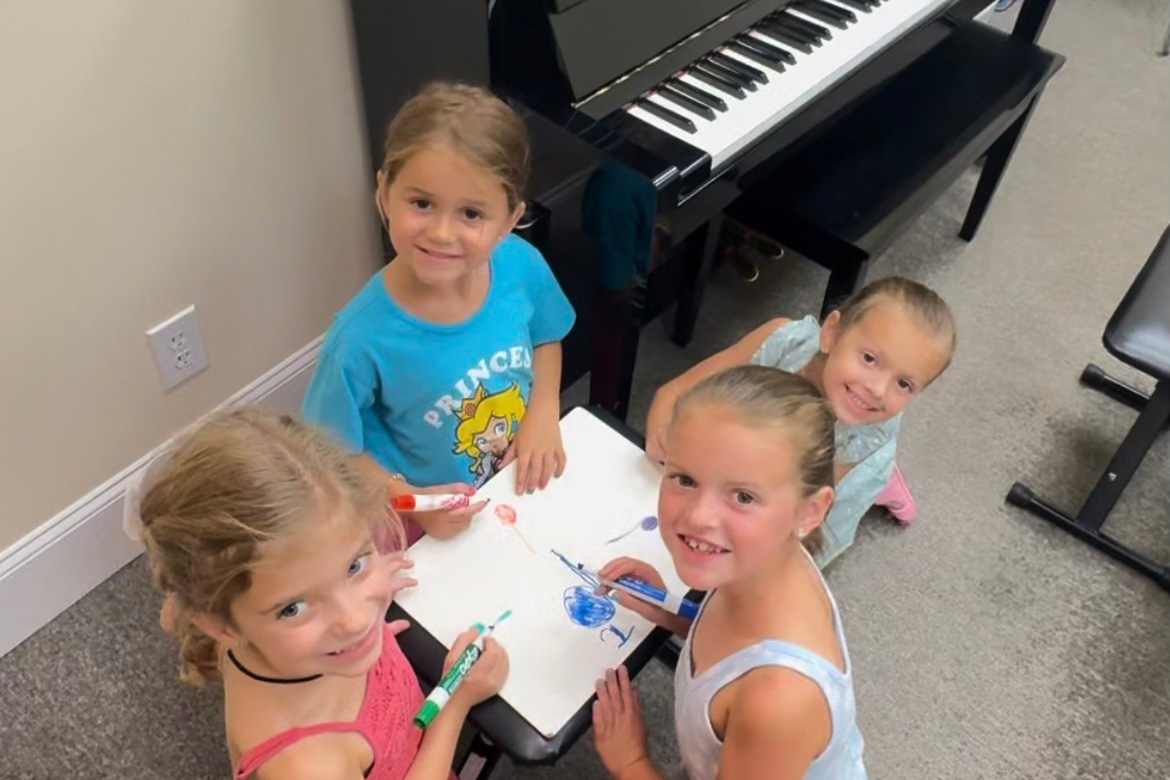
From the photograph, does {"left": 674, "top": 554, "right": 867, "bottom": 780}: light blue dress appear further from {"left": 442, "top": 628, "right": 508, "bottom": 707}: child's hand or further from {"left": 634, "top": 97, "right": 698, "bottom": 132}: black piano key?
{"left": 634, "top": 97, "right": 698, "bottom": 132}: black piano key

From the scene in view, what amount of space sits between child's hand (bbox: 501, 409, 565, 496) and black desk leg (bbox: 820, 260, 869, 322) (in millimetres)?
632

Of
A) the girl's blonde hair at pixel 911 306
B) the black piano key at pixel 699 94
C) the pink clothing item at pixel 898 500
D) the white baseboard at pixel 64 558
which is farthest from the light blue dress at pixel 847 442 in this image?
the white baseboard at pixel 64 558

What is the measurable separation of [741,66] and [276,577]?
1131 mm

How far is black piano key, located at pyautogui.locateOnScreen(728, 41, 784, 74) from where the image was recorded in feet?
5.20

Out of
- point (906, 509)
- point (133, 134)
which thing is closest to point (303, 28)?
point (133, 134)

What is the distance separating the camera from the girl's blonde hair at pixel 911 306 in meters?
1.28

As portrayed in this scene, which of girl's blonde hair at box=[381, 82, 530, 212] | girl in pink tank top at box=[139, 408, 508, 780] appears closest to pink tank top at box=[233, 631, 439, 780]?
girl in pink tank top at box=[139, 408, 508, 780]

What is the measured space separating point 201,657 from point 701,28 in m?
1.16

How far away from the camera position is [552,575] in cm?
115

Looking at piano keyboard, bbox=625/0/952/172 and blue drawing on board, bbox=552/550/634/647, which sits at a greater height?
piano keyboard, bbox=625/0/952/172

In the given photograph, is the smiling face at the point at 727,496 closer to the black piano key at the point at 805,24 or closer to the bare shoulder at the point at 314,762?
the bare shoulder at the point at 314,762

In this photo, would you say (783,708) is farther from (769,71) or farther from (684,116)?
(769,71)

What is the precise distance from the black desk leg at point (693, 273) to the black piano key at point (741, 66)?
408 millimetres

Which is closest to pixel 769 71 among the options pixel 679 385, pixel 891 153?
pixel 891 153
